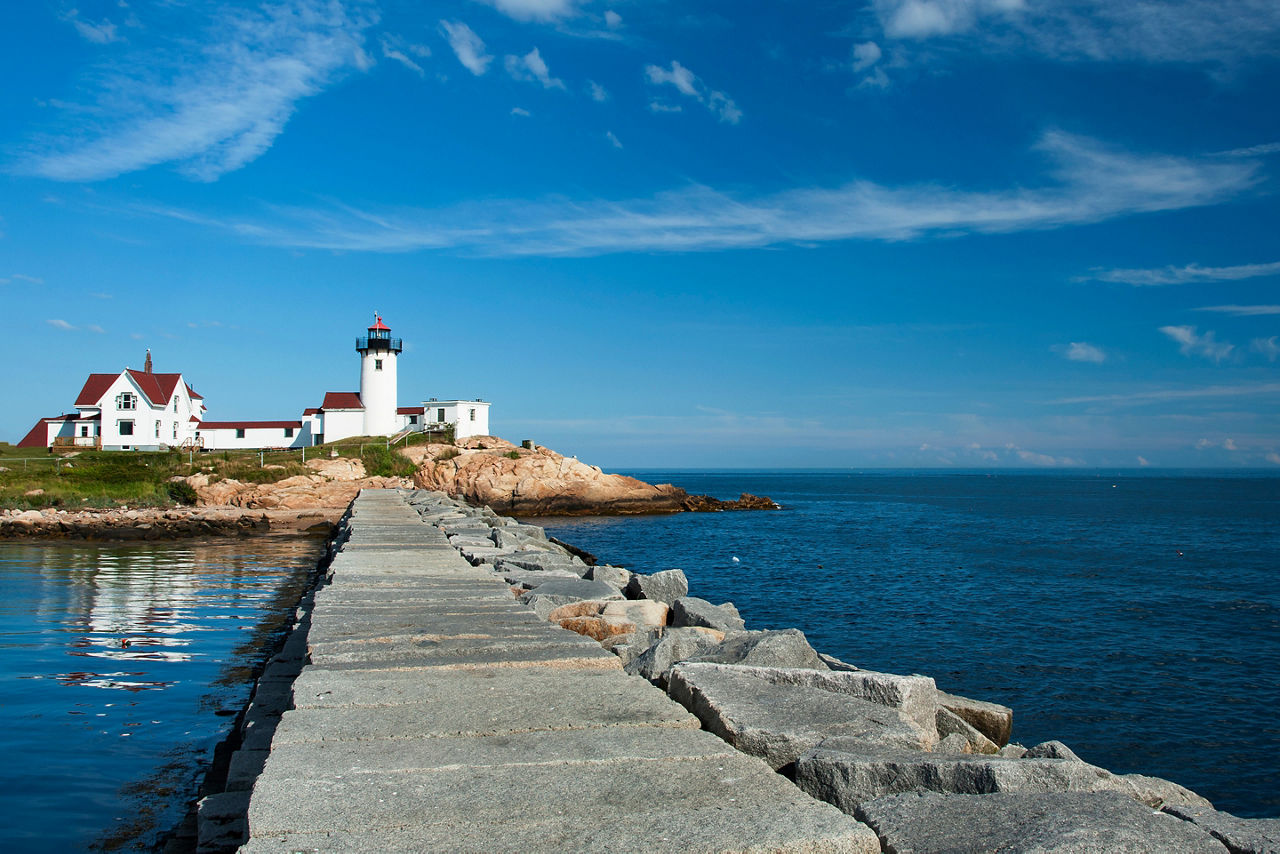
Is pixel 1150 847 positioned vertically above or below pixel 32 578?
above

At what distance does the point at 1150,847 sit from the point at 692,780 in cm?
157

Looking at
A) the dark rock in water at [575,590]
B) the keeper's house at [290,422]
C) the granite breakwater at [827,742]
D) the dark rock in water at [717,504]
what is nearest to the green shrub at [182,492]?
the keeper's house at [290,422]

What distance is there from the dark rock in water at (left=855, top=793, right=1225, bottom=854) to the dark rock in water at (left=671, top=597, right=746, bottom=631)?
5.50 metres

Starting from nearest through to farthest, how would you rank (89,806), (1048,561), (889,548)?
(89,806), (1048,561), (889,548)

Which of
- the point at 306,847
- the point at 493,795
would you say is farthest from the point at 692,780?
the point at 306,847

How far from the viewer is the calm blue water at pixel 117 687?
6.12m

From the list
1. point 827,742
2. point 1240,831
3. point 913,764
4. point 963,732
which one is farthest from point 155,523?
point 1240,831

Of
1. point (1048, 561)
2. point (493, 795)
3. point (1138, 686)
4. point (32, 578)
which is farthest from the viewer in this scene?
point (1048, 561)

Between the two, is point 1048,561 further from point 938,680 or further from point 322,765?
point 322,765

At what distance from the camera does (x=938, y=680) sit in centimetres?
1224

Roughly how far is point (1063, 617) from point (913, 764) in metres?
16.0

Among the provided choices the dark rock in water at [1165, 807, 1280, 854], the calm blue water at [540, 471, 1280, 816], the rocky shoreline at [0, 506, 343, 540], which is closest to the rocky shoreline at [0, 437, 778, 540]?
the rocky shoreline at [0, 506, 343, 540]

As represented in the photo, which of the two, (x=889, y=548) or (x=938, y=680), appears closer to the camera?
(x=938, y=680)

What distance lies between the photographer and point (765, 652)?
20.2 ft
